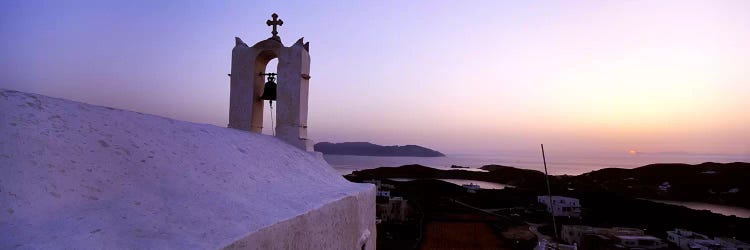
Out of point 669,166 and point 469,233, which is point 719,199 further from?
point 469,233

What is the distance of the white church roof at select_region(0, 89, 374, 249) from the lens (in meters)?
2.02

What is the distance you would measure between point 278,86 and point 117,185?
3.93 metres

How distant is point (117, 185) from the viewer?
248 centimetres

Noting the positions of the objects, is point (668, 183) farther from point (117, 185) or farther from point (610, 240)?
point (117, 185)

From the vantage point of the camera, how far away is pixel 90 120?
2951 millimetres

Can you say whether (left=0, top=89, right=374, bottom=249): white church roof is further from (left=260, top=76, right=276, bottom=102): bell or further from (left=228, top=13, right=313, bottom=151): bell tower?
(left=260, top=76, right=276, bottom=102): bell

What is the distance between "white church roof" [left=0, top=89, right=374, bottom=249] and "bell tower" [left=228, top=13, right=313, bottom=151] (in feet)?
7.51

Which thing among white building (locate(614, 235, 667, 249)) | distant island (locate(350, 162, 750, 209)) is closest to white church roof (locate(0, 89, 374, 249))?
white building (locate(614, 235, 667, 249))

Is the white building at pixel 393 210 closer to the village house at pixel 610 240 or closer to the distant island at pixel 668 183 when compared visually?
the village house at pixel 610 240

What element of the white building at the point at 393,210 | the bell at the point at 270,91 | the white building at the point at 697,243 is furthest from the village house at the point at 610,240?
the bell at the point at 270,91

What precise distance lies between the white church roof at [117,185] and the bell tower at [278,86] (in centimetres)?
229

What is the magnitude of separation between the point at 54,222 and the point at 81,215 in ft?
0.41

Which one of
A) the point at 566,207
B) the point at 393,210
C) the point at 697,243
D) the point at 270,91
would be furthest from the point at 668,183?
the point at 270,91

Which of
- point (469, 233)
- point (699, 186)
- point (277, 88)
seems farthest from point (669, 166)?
point (277, 88)
